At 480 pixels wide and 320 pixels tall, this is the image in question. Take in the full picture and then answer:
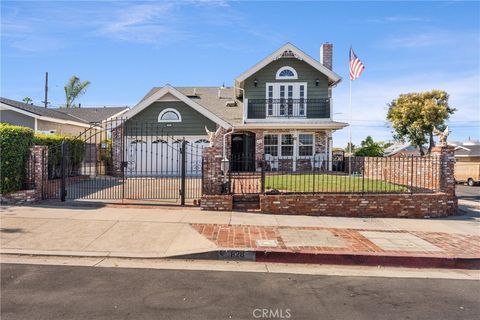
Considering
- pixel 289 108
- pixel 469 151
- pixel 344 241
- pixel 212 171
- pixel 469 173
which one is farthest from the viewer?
pixel 469 151

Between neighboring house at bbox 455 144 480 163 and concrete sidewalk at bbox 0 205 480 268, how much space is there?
36.4 m

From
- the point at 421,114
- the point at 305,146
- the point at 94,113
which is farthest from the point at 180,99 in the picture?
the point at 421,114

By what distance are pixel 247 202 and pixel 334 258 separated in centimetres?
423

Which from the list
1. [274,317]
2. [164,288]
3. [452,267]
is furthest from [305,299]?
[452,267]

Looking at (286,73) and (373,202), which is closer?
(373,202)

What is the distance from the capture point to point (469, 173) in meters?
→ 29.1

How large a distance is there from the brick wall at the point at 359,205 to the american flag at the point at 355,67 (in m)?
10.8

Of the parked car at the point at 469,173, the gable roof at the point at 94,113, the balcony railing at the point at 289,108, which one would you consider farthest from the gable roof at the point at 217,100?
the parked car at the point at 469,173

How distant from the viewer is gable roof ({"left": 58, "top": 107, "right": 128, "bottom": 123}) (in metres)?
29.7

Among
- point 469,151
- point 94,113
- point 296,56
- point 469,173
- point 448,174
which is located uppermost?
point 296,56

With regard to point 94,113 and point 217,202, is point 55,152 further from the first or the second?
point 94,113

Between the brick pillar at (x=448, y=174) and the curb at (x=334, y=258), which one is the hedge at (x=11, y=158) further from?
the brick pillar at (x=448, y=174)

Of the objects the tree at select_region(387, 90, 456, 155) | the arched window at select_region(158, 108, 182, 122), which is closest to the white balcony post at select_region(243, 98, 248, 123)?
the arched window at select_region(158, 108, 182, 122)

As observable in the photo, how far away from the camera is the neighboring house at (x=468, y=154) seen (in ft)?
133
